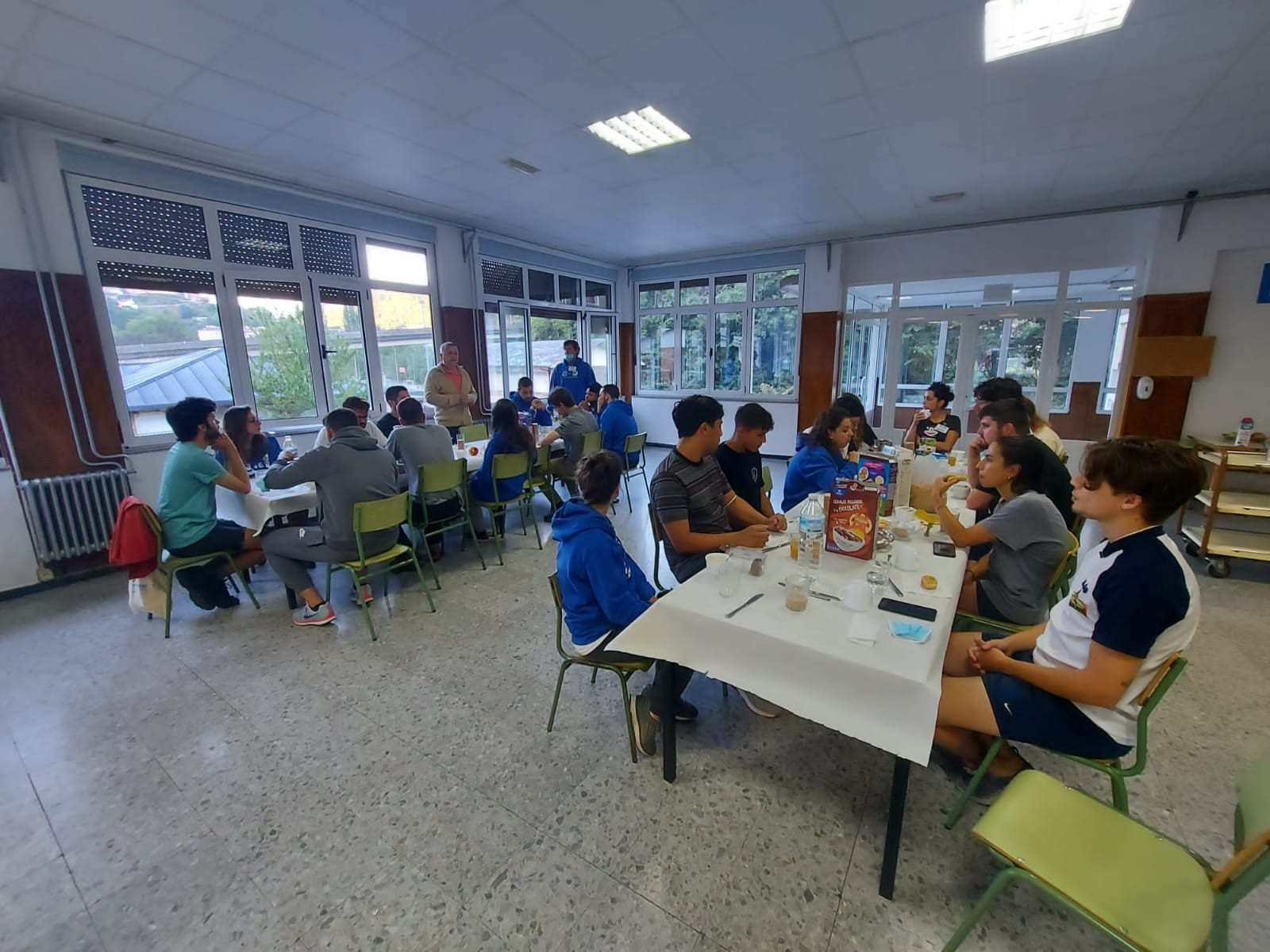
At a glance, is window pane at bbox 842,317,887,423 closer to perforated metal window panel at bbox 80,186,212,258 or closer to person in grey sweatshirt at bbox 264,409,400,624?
person in grey sweatshirt at bbox 264,409,400,624

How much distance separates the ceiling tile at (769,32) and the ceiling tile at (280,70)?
214 centimetres

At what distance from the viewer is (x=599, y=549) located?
5.84 feet

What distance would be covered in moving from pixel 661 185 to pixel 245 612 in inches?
189

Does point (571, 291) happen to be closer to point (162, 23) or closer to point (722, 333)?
point (722, 333)

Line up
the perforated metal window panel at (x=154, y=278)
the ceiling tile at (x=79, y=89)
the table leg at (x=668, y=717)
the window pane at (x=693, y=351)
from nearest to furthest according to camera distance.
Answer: the table leg at (x=668, y=717) < the ceiling tile at (x=79, y=89) < the perforated metal window panel at (x=154, y=278) < the window pane at (x=693, y=351)

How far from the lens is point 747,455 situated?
106 inches

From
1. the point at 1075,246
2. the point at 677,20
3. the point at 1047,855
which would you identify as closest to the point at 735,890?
the point at 1047,855

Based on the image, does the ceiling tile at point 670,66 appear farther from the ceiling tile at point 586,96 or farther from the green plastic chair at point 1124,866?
the green plastic chair at point 1124,866

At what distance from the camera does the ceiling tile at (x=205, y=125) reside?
3.29m

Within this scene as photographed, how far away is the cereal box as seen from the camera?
1.90 m

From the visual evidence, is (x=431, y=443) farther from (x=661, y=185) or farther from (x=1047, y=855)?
(x=1047, y=855)

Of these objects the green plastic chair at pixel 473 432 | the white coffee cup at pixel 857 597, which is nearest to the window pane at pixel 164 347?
the green plastic chair at pixel 473 432

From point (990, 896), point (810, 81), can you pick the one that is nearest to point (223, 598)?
point (990, 896)

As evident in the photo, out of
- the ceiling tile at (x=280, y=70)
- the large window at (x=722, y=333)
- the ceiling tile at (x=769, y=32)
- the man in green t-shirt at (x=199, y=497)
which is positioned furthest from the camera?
the large window at (x=722, y=333)
